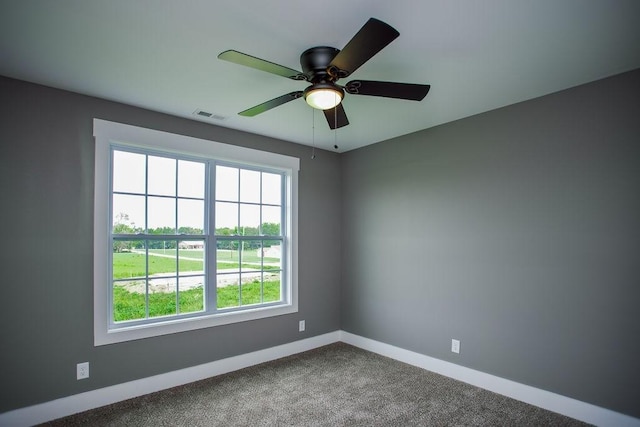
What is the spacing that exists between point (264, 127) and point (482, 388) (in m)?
3.32

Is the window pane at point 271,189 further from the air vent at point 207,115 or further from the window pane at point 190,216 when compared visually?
the air vent at point 207,115

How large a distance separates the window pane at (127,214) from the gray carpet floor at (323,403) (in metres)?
1.47

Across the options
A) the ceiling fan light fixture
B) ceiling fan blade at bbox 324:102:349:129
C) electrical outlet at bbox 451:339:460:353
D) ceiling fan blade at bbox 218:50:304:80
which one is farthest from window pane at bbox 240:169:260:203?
electrical outlet at bbox 451:339:460:353

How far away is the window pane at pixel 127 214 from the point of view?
3.20 meters

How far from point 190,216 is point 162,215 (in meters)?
0.27

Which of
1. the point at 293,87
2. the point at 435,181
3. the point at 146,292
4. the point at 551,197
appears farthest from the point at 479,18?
the point at 146,292

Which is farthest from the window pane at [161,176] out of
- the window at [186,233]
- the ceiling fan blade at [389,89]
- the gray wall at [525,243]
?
the gray wall at [525,243]

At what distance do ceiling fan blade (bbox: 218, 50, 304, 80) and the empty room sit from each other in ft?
0.04

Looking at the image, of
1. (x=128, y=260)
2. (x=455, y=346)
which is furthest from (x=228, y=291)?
(x=455, y=346)

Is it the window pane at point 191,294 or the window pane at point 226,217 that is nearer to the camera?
the window pane at point 191,294

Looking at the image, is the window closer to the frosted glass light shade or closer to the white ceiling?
the white ceiling

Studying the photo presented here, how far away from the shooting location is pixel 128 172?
327 cm

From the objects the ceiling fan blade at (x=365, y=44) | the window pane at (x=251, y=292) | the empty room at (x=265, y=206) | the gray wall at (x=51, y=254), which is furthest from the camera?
the window pane at (x=251, y=292)

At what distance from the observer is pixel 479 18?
194 centimetres
